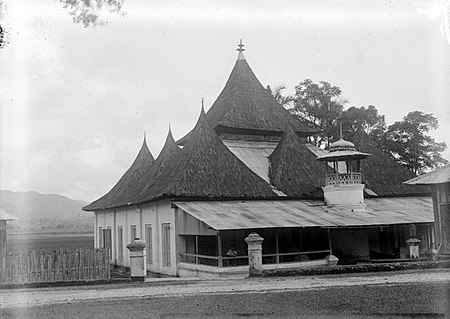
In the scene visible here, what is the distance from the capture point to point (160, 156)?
29.2 metres

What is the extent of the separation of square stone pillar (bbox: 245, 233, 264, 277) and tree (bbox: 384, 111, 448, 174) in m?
24.3

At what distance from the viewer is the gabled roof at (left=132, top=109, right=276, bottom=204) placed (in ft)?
71.6

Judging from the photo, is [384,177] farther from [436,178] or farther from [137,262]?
[137,262]

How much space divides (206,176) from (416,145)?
2084cm

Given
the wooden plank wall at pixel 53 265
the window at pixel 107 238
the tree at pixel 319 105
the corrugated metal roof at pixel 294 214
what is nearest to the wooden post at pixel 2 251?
the wooden plank wall at pixel 53 265

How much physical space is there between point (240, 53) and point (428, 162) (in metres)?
15.1

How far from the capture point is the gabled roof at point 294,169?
24.9m

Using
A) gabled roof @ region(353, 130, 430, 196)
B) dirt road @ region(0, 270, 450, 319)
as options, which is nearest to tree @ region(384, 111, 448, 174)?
gabled roof @ region(353, 130, 430, 196)

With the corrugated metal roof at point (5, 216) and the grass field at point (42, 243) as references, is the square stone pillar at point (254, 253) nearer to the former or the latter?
the corrugated metal roof at point (5, 216)

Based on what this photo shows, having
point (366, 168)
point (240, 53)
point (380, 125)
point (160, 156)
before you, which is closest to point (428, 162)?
point (380, 125)

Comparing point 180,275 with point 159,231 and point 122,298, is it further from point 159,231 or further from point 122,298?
point 122,298

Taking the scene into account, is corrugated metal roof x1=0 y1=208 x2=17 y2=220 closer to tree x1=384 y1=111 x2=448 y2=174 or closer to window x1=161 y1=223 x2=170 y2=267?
window x1=161 y1=223 x2=170 y2=267

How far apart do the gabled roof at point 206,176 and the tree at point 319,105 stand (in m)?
19.6

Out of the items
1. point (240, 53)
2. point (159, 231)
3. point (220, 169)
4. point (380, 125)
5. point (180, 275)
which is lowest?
point (180, 275)
